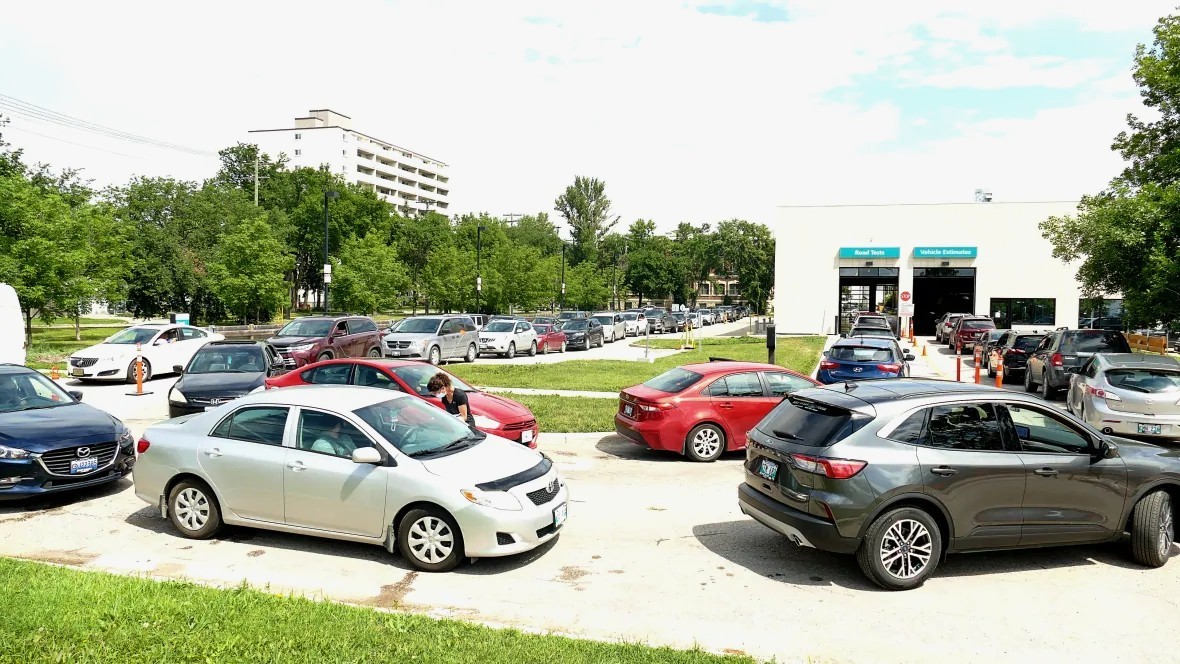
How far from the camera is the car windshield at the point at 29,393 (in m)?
9.21

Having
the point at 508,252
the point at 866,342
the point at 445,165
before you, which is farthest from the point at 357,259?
Result: the point at 445,165

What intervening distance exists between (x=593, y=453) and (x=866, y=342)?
309 inches

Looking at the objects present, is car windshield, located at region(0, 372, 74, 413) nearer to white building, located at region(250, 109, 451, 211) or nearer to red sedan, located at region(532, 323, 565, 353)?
red sedan, located at region(532, 323, 565, 353)

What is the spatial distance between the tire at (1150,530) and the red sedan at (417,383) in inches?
270

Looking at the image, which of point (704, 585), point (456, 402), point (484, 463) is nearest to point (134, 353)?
point (456, 402)

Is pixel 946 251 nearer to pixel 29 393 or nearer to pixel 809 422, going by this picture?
pixel 809 422

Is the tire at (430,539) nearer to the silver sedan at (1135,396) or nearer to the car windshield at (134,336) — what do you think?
the silver sedan at (1135,396)

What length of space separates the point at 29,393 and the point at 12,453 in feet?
6.25

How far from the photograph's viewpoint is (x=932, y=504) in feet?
20.0

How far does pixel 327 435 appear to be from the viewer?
22.7 feet

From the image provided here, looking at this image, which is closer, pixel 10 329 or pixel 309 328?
pixel 10 329

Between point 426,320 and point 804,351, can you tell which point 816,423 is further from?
point 804,351

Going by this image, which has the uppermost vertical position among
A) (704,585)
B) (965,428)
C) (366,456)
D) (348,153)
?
(348,153)

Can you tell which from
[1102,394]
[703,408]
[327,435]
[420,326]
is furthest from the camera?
[420,326]
